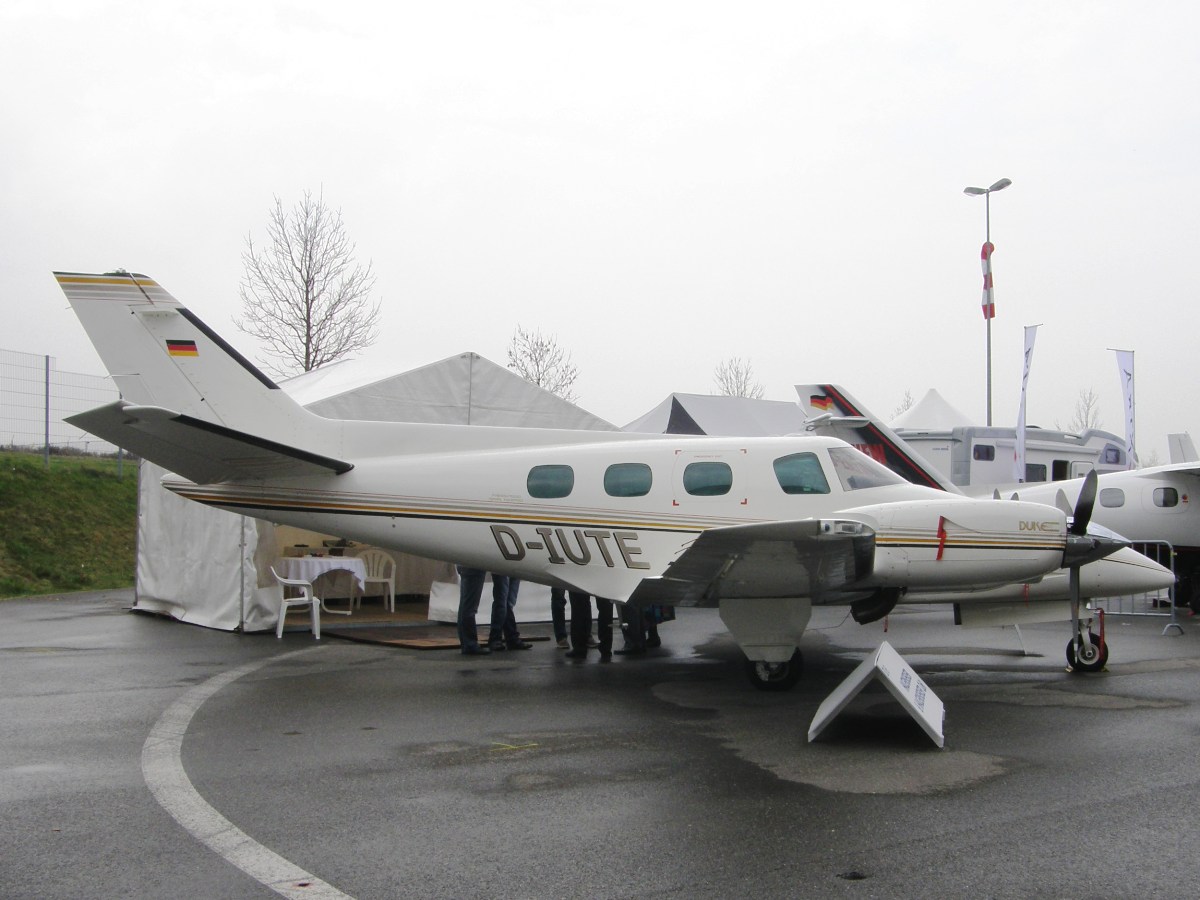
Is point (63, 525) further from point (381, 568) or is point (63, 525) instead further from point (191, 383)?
point (191, 383)

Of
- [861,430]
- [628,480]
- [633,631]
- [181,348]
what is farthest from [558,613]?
[861,430]

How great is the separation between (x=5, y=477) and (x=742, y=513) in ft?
66.0

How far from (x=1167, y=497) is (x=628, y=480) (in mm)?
12356

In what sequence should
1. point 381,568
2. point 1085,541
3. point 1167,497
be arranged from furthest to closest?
point 1167,497 → point 381,568 → point 1085,541

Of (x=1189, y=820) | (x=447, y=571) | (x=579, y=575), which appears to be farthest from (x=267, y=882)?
(x=447, y=571)

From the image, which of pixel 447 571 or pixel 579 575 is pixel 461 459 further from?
pixel 447 571

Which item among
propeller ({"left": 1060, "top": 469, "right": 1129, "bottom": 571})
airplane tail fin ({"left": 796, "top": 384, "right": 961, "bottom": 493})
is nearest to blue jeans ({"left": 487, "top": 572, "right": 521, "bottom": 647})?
propeller ({"left": 1060, "top": 469, "right": 1129, "bottom": 571})

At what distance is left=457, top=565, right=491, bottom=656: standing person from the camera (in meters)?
11.8

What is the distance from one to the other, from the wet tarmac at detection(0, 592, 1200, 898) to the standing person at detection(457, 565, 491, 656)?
1.18 metres

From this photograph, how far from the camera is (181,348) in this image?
10.1m

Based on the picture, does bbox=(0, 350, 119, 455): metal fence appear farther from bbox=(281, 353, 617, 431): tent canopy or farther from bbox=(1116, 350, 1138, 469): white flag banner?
bbox=(1116, 350, 1138, 469): white flag banner

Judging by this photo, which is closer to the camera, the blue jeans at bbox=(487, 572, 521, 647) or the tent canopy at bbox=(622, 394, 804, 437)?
the blue jeans at bbox=(487, 572, 521, 647)

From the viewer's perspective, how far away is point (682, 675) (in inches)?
420

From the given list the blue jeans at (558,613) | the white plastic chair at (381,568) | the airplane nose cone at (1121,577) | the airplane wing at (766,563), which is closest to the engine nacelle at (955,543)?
the airplane wing at (766,563)
